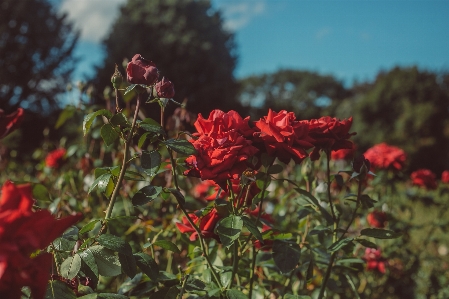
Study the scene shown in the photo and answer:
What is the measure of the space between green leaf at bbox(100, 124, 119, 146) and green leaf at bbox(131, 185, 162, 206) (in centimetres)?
10

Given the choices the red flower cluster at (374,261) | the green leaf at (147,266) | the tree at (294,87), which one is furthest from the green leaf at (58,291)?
the tree at (294,87)

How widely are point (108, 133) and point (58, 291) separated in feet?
0.85

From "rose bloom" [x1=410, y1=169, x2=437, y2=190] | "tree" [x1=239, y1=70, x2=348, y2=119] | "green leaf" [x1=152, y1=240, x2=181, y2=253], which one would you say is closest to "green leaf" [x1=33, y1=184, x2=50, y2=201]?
"green leaf" [x1=152, y1=240, x2=181, y2=253]

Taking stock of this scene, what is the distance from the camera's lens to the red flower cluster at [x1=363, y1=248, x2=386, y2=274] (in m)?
1.79

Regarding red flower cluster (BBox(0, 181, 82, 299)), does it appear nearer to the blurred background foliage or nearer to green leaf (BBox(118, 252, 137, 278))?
green leaf (BBox(118, 252, 137, 278))

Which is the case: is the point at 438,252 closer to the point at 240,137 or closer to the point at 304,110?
the point at 240,137

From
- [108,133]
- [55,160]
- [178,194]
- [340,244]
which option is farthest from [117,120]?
[55,160]

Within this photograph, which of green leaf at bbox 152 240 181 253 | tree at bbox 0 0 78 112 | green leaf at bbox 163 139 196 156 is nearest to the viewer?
green leaf at bbox 163 139 196 156

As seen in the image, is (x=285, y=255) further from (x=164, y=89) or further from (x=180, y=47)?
(x=180, y=47)

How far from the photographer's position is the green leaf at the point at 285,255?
0.85 metres

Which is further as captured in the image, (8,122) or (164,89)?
(164,89)

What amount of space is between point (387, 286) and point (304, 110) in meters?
26.6

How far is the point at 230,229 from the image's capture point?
0.74m

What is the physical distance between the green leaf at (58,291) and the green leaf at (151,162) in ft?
0.68
